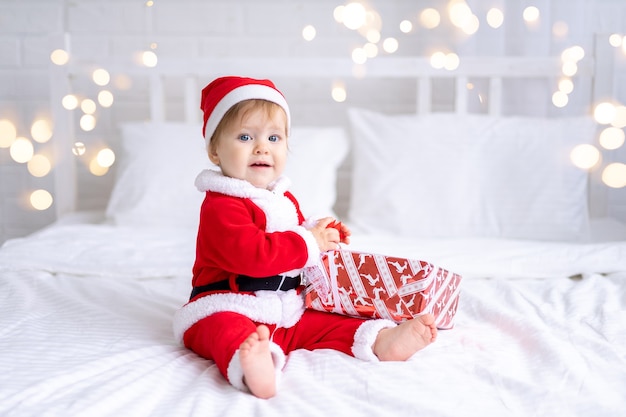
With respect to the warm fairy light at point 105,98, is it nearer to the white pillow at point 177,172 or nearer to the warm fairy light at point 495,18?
the white pillow at point 177,172

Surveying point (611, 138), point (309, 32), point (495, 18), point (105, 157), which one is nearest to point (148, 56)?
point (105, 157)

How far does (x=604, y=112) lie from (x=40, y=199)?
2.02m

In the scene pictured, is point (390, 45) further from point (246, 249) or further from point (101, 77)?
point (246, 249)

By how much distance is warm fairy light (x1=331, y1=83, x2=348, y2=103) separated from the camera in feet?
7.32

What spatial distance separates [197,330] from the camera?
95 centimetres

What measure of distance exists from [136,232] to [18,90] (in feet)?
3.28

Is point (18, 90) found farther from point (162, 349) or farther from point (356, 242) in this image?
point (162, 349)

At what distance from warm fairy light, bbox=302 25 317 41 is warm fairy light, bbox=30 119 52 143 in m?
1.00

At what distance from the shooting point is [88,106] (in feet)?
7.38

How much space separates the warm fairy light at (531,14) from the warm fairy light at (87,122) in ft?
4.99

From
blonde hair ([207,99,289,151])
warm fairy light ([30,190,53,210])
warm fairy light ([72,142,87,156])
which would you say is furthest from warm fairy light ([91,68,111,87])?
blonde hair ([207,99,289,151])

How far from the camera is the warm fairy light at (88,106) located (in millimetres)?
2250

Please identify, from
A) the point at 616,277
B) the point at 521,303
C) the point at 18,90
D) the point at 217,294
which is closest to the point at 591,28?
the point at 616,277

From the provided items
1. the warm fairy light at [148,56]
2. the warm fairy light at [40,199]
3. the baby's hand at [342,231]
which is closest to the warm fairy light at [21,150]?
the warm fairy light at [40,199]
